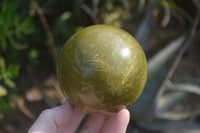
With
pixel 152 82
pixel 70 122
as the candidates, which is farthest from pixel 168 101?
pixel 70 122

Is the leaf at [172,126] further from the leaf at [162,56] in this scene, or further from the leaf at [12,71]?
the leaf at [12,71]

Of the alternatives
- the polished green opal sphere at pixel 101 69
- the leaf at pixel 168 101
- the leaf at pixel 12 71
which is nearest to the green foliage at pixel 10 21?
the leaf at pixel 12 71

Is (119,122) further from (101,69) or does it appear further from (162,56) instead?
(162,56)

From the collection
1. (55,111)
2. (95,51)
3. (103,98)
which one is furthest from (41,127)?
(95,51)

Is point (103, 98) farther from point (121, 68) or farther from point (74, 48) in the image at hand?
point (74, 48)

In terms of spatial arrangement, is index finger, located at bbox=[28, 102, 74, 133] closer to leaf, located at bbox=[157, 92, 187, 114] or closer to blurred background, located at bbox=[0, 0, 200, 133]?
blurred background, located at bbox=[0, 0, 200, 133]

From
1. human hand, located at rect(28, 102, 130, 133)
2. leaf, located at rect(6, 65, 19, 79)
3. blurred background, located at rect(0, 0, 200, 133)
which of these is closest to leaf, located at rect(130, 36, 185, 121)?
blurred background, located at rect(0, 0, 200, 133)
